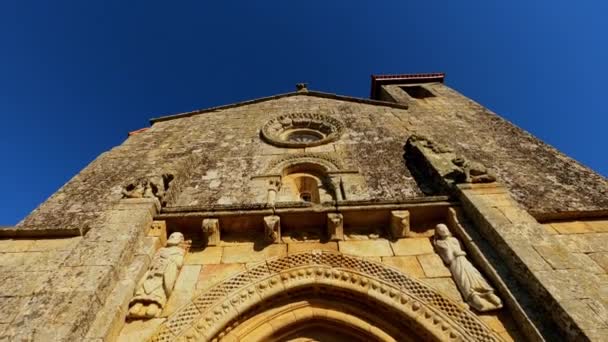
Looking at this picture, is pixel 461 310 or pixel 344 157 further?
pixel 344 157

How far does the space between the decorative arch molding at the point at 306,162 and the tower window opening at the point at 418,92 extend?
771 centimetres

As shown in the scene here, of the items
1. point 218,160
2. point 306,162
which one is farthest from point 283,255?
point 218,160

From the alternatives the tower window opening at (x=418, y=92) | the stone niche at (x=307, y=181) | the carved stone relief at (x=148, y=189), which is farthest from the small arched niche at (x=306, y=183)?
the tower window opening at (x=418, y=92)

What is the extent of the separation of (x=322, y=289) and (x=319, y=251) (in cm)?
52

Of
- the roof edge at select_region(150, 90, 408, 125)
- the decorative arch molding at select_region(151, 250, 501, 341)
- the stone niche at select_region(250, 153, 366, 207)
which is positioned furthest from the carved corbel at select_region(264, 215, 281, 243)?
the roof edge at select_region(150, 90, 408, 125)

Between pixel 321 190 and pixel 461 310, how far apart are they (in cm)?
356

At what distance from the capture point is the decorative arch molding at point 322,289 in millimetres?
3945

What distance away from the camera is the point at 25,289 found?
469 centimetres

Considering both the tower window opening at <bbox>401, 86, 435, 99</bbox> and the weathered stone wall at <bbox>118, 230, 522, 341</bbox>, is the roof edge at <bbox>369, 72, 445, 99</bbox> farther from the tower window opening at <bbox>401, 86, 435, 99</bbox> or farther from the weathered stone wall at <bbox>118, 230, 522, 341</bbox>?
the weathered stone wall at <bbox>118, 230, 522, 341</bbox>

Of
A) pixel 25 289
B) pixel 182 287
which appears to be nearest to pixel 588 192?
pixel 182 287

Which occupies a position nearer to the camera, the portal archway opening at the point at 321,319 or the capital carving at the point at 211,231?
the portal archway opening at the point at 321,319

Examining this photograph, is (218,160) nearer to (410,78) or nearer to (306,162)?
(306,162)

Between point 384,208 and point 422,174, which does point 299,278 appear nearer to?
point 384,208

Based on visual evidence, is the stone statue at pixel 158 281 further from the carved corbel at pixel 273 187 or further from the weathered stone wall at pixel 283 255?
the carved corbel at pixel 273 187
